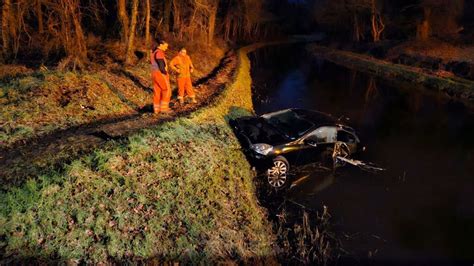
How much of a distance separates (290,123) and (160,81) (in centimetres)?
416

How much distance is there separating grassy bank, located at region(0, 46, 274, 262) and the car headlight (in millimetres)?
623

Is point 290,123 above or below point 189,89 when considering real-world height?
below

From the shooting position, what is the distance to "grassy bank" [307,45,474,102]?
24766 mm

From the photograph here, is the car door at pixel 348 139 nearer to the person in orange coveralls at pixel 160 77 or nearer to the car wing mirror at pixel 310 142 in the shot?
the car wing mirror at pixel 310 142

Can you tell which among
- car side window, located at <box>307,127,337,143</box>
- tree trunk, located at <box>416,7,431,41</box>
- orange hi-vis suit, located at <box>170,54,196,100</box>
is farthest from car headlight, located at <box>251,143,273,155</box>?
tree trunk, located at <box>416,7,431,41</box>

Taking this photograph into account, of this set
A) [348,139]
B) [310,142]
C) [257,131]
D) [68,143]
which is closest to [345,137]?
[348,139]

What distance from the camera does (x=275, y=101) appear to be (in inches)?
856

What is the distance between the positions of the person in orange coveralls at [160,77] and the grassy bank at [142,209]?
1.79 metres

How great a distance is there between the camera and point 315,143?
10922 mm

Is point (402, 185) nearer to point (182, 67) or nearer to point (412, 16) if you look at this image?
point (182, 67)

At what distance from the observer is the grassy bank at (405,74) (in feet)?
81.3

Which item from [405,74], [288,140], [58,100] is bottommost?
[288,140]

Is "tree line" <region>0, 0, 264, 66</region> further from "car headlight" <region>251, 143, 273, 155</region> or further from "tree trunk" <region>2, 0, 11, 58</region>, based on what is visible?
"car headlight" <region>251, 143, 273, 155</region>

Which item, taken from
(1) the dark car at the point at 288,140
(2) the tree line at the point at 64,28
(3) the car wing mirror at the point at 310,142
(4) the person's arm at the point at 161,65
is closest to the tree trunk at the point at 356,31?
(2) the tree line at the point at 64,28
